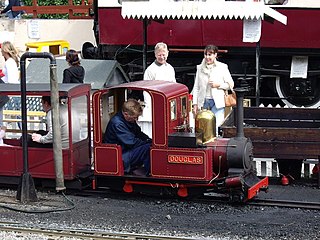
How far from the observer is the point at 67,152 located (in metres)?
11.0

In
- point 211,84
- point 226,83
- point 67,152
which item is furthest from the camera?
point 226,83

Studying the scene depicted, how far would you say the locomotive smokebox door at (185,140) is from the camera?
1029cm

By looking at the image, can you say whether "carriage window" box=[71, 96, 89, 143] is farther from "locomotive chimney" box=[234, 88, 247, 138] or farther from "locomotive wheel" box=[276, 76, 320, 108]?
"locomotive wheel" box=[276, 76, 320, 108]

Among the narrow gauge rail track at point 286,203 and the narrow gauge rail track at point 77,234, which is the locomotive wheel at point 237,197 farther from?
the narrow gauge rail track at point 77,234

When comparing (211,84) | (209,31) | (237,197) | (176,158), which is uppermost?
(209,31)

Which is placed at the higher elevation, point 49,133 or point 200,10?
point 200,10

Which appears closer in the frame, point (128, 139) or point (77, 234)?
point (77, 234)

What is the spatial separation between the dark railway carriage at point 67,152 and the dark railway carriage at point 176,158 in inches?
16.7

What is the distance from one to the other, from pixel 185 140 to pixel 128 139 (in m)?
0.79

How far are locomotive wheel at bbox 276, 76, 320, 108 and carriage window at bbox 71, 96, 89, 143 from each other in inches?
251

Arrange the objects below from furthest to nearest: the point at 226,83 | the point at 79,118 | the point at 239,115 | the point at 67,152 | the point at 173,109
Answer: the point at 226,83
the point at 79,118
the point at 67,152
the point at 173,109
the point at 239,115

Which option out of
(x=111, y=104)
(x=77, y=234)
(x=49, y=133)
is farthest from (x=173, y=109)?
(x=77, y=234)

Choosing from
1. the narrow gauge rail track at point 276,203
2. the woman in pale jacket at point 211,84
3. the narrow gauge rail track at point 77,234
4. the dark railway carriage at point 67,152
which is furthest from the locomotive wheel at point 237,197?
the dark railway carriage at point 67,152

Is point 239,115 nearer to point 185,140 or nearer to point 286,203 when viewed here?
point 185,140
